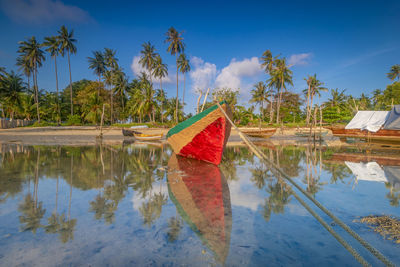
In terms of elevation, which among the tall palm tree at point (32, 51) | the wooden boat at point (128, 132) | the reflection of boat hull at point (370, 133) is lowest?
the wooden boat at point (128, 132)

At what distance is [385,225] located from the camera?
3188 millimetres

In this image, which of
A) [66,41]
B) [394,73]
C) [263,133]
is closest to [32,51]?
[66,41]

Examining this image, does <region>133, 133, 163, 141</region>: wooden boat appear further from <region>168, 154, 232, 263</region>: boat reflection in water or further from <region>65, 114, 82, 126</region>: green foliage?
<region>65, 114, 82, 126</region>: green foliage

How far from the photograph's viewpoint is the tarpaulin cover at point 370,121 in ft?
58.2

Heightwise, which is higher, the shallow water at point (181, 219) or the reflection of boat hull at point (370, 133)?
the reflection of boat hull at point (370, 133)

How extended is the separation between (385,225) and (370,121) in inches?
794

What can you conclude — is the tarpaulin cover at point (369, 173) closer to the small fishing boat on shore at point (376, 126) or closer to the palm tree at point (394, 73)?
the small fishing boat on shore at point (376, 126)

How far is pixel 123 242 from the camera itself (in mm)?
2771

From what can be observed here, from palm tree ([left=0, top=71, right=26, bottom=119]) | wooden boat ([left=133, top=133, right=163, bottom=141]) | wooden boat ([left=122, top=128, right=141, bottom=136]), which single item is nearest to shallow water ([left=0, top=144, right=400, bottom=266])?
wooden boat ([left=133, top=133, right=163, bottom=141])

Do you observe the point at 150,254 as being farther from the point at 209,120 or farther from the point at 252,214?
the point at 209,120

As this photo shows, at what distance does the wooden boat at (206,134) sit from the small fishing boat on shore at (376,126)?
1600 cm

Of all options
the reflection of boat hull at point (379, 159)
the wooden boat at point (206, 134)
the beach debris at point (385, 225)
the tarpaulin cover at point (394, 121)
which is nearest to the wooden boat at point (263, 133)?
the tarpaulin cover at point (394, 121)

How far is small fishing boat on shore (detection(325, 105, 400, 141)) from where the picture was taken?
16.4 meters

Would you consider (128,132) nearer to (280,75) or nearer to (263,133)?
(263,133)
